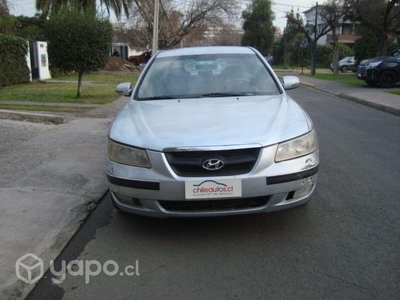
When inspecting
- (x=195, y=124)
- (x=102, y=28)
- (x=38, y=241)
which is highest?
(x=102, y=28)

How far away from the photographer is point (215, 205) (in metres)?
3.50

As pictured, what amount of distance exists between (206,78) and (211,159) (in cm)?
183

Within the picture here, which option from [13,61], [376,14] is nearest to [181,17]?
[376,14]

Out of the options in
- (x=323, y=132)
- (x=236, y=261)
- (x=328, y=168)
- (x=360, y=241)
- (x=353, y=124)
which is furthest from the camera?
(x=353, y=124)

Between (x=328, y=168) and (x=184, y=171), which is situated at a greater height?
(x=184, y=171)

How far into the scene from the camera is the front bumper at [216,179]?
3373 millimetres

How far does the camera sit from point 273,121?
3.77 metres

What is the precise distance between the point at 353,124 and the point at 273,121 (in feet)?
21.1

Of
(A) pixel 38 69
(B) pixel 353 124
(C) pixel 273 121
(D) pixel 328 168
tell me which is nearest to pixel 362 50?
(A) pixel 38 69

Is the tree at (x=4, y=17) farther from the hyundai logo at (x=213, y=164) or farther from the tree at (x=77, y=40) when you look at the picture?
the hyundai logo at (x=213, y=164)

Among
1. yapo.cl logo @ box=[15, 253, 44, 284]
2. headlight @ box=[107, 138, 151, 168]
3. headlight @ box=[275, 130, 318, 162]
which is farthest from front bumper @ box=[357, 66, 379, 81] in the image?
yapo.cl logo @ box=[15, 253, 44, 284]

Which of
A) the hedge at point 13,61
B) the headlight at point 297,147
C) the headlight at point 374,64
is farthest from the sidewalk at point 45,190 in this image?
the headlight at point 374,64

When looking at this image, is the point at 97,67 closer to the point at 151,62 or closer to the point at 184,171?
the point at 151,62

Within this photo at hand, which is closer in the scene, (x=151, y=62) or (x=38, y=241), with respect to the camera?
(x=38, y=241)
